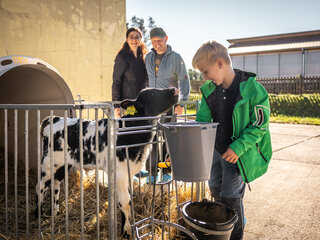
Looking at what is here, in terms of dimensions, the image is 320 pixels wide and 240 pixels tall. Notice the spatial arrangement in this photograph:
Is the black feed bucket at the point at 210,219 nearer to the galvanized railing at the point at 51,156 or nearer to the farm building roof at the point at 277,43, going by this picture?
the galvanized railing at the point at 51,156

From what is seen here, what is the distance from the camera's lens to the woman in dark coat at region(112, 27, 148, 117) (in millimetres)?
4352

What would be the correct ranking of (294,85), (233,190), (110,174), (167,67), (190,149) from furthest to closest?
(294,85)
(167,67)
(233,190)
(110,174)
(190,149)

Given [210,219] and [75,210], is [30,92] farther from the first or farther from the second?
[210,219]

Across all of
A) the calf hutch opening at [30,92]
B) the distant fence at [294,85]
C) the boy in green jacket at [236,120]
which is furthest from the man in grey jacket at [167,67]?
the distant fence at [294,85]

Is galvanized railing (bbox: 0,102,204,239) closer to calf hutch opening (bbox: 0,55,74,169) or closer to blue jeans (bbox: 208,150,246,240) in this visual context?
calf hutch opening (bbox: 0,55,74,169)

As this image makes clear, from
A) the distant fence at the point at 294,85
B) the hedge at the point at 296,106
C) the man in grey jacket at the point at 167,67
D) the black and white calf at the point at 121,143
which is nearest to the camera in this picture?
the black and white calf at the point at 121,143

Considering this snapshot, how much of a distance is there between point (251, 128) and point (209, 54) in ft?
2.19

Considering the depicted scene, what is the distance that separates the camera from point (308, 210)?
3211 mm

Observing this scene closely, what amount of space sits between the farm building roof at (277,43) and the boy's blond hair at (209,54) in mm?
25410

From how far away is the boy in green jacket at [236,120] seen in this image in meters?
2.21

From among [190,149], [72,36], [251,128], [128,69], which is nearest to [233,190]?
[251,128]

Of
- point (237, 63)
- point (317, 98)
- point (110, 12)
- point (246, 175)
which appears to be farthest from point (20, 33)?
point (237, 63)

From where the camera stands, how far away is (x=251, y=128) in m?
2.22

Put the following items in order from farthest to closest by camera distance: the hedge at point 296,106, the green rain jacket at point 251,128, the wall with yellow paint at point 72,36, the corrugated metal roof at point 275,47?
1. the corrugated metal roof at point 275,47
2. the hedge at point 296,106
3. the wall with yellow paint at point 72,36
4. the green rain jacket at point 251,128
